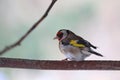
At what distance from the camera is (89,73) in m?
1.95

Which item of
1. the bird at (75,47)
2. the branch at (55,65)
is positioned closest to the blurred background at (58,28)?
the bird at (75,47)

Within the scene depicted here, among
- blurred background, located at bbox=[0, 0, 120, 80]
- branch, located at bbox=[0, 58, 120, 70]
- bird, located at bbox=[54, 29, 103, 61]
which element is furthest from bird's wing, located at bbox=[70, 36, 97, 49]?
blurred background, located at bbox=[0, 0, 120, 80]

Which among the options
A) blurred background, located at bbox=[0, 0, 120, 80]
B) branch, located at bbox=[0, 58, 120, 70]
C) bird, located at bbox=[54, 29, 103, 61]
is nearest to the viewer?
branch, located at bbox=[0, 58, 120, 70]

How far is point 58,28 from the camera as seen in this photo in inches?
74.7

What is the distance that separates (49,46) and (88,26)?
9.7 inches

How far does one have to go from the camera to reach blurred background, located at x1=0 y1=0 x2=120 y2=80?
6.19 feet

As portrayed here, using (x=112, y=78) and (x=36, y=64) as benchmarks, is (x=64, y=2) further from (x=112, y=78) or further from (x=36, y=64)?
(x=36, y=64)

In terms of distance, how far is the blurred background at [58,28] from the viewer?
6.19ft

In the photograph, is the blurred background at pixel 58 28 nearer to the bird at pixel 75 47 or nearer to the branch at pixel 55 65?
the bird at pixel 75 47

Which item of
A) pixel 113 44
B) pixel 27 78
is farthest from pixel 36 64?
pixel 113 44

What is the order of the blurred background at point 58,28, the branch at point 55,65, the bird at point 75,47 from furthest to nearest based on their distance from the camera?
1. the blurred background at point 58,28
2. the bird at point 75,47
3. the branch at point 55,65

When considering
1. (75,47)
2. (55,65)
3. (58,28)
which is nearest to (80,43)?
(75,47)

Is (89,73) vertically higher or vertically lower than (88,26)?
lower

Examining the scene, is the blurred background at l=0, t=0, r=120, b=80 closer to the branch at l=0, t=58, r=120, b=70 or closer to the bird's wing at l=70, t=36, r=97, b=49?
the bird's wing at l=70, t=36, r=97, b=49
